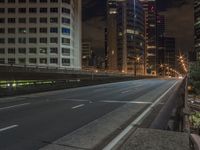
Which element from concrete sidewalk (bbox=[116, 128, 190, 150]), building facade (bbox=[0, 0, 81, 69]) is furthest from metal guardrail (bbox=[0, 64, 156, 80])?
concrete sidewalk (bbox=[116, 128, 190, 150])

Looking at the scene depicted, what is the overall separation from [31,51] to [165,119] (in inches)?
4698

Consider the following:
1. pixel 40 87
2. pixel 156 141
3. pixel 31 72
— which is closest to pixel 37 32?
pixel 31 72

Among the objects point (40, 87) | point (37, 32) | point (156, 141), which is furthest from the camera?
point (37, 32)

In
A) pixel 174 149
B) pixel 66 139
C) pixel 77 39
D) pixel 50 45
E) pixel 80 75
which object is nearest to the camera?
pixel 174 149

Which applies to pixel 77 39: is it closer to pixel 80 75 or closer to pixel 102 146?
pixel 80 75

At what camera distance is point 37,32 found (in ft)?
432

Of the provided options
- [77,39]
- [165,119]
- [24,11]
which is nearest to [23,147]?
[165,119]

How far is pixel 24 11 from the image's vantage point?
134250 millimetres

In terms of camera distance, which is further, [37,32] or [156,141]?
[37,32]

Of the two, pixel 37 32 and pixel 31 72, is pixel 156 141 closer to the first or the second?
pixel 31 72

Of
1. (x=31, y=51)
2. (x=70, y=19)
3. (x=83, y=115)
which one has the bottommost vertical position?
(x=83, y=115)

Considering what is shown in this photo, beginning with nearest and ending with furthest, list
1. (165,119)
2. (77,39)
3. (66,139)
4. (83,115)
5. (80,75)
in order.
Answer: (66,139) < (165,119) < (83,115) < (80,75) < (77,39)

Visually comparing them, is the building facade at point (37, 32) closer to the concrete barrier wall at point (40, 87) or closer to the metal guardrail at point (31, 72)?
the metal guardrail at point (31, 72)

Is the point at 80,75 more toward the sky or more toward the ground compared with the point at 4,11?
more toward the ground
